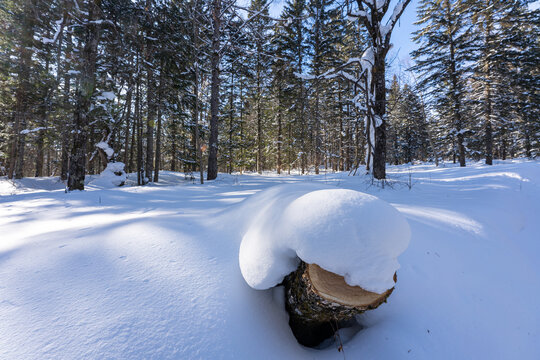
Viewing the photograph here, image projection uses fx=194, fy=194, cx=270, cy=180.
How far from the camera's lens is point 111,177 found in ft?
27.3

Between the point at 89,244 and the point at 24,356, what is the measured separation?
0.96m

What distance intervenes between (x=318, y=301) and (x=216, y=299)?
55cm

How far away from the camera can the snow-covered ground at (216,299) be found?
0.84 meters

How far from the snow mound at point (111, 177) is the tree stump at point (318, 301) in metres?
9.70

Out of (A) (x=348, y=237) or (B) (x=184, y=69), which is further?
(B) (x=184, y=69)

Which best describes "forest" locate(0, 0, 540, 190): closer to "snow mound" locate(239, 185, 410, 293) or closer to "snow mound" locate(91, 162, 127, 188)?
"snow mound" locate(91, 162, 127, 188)

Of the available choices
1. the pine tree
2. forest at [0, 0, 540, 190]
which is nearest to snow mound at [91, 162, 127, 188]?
forest at [0, 0, 540, 190]

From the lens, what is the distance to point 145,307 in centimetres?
96

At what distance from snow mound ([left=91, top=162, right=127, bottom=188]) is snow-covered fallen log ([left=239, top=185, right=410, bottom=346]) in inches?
379

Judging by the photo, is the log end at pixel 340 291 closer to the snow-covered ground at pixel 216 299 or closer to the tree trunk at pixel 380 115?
the snow-covered ground at pixel 216 299

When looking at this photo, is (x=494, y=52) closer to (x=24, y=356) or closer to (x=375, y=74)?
(x=375, y=74)

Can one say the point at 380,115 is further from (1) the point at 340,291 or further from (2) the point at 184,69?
(2) the point at 184,69

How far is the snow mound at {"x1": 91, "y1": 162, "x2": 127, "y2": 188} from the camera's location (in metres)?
8.16

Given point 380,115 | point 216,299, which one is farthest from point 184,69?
point 216,299
